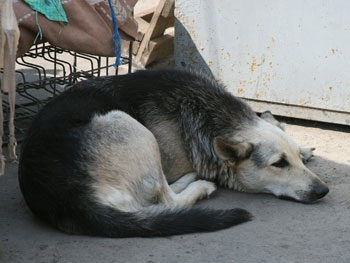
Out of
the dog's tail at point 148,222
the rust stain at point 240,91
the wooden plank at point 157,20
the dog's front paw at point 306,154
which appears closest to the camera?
the dog's tail at point 148,222

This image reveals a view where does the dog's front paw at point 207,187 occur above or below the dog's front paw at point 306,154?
below

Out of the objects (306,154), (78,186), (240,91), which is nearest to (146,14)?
(240,91)

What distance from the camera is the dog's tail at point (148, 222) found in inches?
153

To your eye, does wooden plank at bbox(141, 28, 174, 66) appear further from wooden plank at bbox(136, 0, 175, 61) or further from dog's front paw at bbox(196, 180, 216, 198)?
dog's front paw at bbox(196, 180, 216, 198)

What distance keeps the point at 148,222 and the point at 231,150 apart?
872mm

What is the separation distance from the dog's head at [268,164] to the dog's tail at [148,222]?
0.56 metres

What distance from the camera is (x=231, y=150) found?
→ 14.9ft

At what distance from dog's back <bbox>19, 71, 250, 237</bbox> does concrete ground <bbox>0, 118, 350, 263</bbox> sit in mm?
66

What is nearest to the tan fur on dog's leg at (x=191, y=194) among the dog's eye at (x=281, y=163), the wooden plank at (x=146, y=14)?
the dog's eye at (x=281, y=163)

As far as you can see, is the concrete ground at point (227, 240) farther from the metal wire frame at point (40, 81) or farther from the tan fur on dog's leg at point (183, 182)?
the metal wire frame at point (40, 81)

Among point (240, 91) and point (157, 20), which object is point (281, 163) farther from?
point (157, 20)

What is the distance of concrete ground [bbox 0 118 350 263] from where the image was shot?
12.4 ft

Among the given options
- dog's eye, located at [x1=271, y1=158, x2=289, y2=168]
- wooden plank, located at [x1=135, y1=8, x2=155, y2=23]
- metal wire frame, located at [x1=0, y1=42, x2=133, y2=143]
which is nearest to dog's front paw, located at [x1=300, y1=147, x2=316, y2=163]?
dog's eye, located at [x1=271, y1=158, x2=289, y2=168]

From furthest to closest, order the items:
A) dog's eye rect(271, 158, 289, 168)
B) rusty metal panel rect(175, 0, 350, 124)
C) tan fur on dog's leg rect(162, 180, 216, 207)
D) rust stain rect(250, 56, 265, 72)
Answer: rust stain rect(250, 56, 265, 72) < rusty metal panel rect(175, 0, 350, 124) < dog's eye rect(271, 158, 289, 168) < tan fur on dog's leg rect(162, 180, 216, 207)
